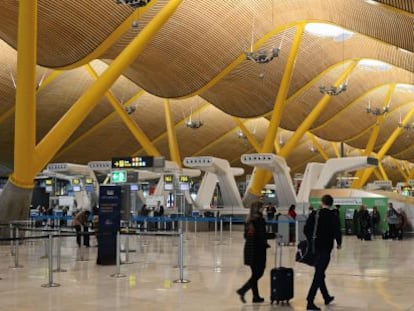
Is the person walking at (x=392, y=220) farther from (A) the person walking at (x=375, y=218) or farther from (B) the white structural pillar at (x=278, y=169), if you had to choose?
(B) the white structural pillar at (x=278, y=169)

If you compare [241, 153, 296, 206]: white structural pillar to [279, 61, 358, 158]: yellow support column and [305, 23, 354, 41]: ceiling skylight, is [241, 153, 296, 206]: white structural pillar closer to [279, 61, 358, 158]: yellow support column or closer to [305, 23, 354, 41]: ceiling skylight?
[279, 61, 358, 158]: yellow support column

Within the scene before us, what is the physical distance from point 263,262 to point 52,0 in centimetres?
1610

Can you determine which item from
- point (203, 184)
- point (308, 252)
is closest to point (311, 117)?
point (203, 184)

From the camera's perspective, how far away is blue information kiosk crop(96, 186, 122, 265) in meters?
14.8

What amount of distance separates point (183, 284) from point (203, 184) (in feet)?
84.8

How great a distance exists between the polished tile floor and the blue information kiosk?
1.26 ft

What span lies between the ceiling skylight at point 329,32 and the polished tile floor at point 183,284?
1924 centimetres

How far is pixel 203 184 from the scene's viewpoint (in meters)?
37.2

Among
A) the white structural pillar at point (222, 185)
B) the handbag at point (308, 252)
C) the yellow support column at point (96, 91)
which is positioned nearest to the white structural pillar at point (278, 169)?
the white structural pillar at point (222, 185)

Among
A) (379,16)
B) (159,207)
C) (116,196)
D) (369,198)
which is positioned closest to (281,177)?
(369,198)

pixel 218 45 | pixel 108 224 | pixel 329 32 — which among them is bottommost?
pixel 108 224

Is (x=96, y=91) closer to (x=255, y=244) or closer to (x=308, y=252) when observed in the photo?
(x=255, y=244)

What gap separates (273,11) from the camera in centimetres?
2884

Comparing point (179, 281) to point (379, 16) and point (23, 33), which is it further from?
point (379, 16)
